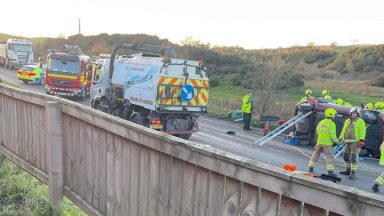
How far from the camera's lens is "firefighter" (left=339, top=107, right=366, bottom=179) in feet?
33.4

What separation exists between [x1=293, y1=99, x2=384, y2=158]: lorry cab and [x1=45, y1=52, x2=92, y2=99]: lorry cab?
13742mm

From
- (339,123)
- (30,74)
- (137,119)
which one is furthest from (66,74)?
(339,123)

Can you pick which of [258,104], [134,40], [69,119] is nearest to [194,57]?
[134,40]

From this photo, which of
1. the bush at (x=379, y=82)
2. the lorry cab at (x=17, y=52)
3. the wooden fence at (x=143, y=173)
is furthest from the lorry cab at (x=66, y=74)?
the bush at (x=379, y=82)

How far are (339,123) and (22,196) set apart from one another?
10945 millimetres

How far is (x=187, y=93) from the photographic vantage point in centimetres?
1237

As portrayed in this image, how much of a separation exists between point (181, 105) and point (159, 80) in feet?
3.89

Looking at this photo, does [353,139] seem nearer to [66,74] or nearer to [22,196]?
[22,196]

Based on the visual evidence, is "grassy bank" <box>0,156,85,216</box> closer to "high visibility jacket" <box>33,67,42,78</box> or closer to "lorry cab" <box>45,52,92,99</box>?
"lorry cab" <box>45,52,92,99</box>

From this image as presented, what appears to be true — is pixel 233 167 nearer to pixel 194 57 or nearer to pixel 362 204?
pixel 362 204

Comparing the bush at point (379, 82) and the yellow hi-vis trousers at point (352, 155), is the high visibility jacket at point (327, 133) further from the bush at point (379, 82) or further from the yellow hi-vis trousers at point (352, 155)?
the bush at point (379, 82)

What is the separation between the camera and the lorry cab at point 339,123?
12.4 metres

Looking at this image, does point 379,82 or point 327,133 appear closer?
point 327,133

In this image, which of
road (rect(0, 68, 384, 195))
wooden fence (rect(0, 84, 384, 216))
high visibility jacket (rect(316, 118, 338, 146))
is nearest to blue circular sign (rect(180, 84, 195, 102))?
road (rect(0, 68, 384, 195))
